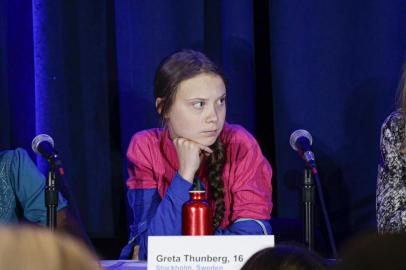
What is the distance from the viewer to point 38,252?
0.73 meters

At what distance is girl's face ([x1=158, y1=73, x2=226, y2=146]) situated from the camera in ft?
7.67

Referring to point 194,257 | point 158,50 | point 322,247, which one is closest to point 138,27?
point 158,50

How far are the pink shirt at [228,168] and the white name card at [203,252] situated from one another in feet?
2.09

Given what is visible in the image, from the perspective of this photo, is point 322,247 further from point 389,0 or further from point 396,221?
point 389,0

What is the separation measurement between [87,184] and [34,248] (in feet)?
7.50

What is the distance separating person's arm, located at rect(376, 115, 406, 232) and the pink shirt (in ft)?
1.12

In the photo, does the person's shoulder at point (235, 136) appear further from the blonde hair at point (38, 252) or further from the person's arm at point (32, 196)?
the blonde hair at point (38, 252)

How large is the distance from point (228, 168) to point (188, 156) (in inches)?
7.8

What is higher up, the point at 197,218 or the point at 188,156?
the point at 188,156

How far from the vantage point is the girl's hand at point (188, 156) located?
2.30 metres

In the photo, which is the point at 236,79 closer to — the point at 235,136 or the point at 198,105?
the point at 235,136

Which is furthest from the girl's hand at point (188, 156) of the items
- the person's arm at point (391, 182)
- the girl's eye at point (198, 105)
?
the person's arm at point (391, 182)

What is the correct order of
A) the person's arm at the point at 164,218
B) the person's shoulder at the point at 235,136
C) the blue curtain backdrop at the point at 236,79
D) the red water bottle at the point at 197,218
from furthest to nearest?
the blue curtain backdrop at the point at 236,79
the person's shoulder at the point at 235,136
the person's arm at the point at 164,218
the red water bottle at the point at 197,218

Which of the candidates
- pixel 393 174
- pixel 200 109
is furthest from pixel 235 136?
pixel 393 174
